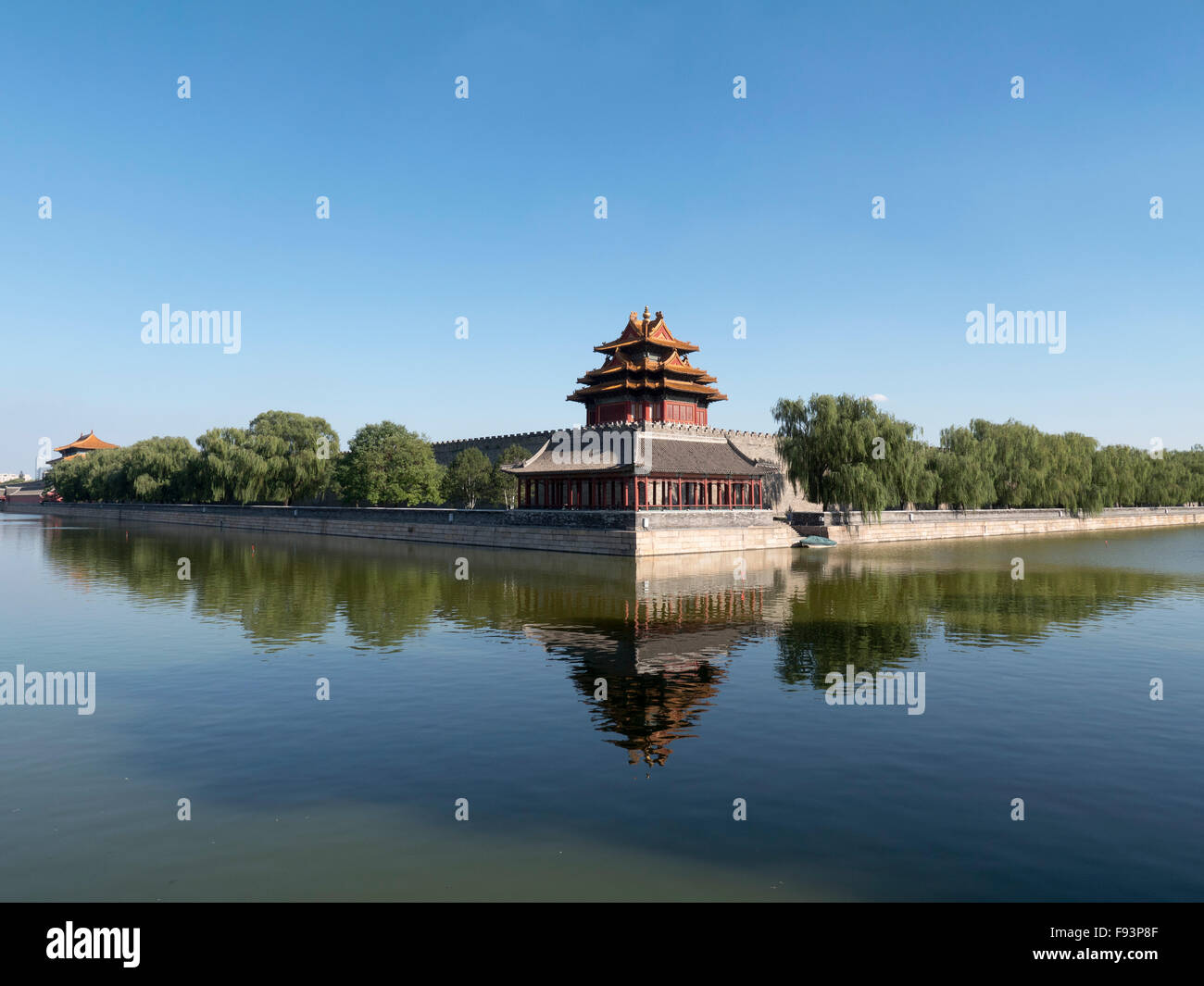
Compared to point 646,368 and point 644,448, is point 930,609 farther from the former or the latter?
point 646,368

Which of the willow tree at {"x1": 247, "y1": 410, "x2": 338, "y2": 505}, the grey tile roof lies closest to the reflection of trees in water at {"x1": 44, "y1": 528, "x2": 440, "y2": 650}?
the grey tile roof

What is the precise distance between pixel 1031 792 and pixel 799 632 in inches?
412

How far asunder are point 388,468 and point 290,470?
1769cm

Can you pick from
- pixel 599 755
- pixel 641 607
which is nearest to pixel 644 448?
pixel 641 607

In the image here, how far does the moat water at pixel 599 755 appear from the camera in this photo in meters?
7.30

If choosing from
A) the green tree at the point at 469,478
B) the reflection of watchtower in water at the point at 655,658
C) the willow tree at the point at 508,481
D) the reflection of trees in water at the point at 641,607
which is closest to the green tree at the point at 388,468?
the green tree at the point at 469,478

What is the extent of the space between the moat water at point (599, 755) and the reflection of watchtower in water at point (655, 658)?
0.10m

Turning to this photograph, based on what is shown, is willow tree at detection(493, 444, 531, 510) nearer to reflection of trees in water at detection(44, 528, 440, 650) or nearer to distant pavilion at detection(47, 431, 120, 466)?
reflection of trees in water at detection(44, 528, 440, 650)

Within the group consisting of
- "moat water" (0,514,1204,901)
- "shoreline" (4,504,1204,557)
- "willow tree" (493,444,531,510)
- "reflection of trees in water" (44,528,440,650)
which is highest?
"willow tree" (493,444,531,510)

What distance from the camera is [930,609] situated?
23.8 m

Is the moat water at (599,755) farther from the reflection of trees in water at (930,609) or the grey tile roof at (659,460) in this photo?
the grey tile roof at (659,460)

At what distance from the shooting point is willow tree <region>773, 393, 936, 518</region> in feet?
166

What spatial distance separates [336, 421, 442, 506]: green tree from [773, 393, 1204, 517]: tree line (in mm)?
27259
